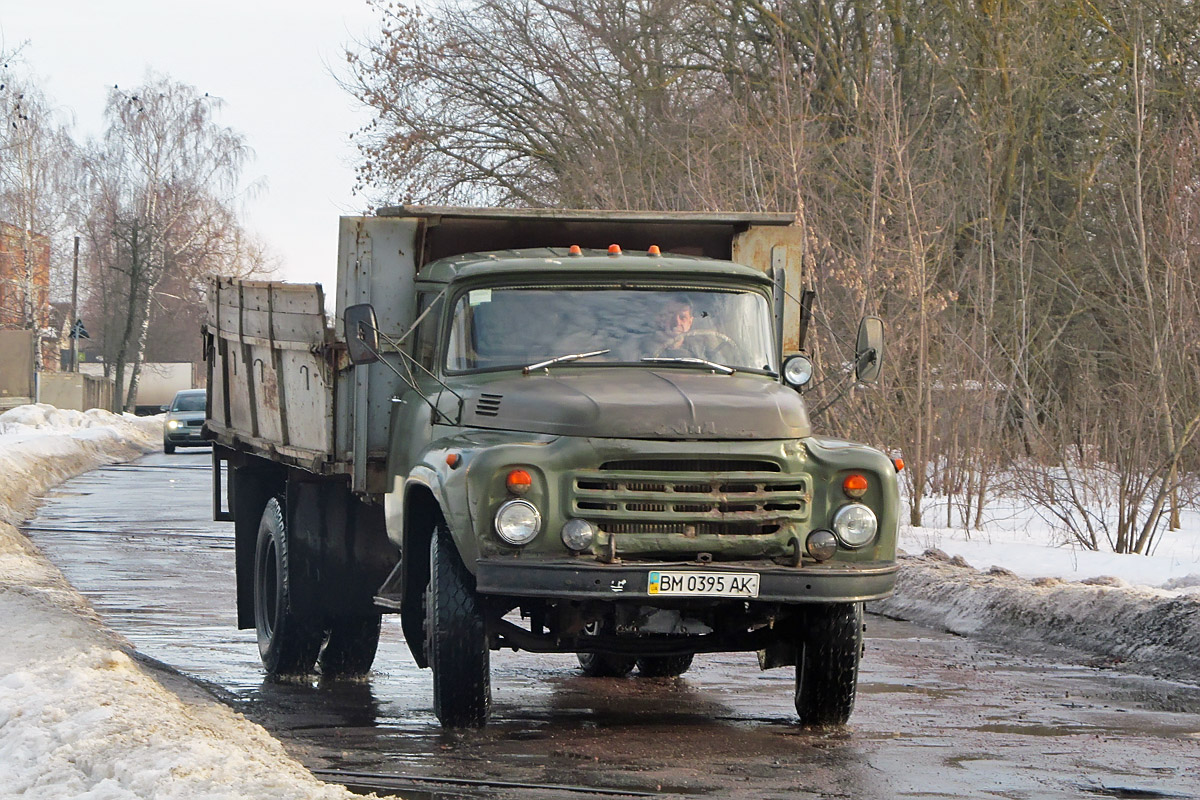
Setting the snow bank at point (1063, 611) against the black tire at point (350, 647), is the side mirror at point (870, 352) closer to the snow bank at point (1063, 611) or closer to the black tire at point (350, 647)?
the snow bank at point (1063, 611)

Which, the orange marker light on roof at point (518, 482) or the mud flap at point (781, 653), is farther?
the mud flap at point (781, 653)

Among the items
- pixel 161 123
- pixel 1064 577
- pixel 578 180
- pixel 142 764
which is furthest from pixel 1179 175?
pixel 161 123

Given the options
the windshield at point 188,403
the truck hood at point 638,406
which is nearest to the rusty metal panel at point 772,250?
the truck hood at point 638,406

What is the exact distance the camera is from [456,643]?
7301 mm

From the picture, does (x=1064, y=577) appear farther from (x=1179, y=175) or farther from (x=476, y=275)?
(x=476, y=275)

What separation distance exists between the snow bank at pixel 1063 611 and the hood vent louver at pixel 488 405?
4.49m

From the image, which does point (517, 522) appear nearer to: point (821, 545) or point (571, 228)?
point (821, 545)

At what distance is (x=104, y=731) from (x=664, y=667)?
13.7ft

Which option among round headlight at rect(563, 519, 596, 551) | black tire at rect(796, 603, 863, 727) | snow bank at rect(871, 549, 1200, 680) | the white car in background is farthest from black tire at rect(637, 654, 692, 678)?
the white car in background

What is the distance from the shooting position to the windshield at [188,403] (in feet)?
134

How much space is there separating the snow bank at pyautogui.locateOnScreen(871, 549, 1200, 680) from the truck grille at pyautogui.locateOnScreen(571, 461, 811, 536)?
3.67 metres

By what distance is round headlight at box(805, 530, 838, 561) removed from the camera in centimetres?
734

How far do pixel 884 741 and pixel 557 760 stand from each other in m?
1.52

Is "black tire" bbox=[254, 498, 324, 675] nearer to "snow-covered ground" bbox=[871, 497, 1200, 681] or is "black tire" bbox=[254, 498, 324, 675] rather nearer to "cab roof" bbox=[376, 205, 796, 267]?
"cab roof" bbox=[376, 205, 796, 267]
